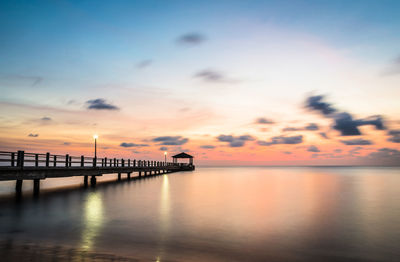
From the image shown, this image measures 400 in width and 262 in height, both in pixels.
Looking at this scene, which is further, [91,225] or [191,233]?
[91,225]

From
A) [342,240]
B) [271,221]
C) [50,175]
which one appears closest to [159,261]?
[342,240]

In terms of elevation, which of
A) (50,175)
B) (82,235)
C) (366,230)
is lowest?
(366,230)

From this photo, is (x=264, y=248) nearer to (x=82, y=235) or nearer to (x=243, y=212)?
(x=82, y=235)

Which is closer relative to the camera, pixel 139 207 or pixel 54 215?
pixel 54 215

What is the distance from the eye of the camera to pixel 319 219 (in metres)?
14.3

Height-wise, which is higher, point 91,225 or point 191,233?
point 91,225

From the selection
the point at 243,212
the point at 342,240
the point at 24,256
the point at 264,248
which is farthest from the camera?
the point at 243,212

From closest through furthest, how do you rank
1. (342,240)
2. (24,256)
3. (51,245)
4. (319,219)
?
(24,256)
(51,245)
(342,240)
(319,219)

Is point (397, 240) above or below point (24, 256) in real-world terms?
below

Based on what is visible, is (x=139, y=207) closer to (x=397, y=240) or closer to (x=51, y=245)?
(x=51, y=245)

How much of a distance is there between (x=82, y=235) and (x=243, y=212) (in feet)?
30.4

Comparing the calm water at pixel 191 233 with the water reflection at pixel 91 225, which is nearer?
the calm water at pixel 191 233

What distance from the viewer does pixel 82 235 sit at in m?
9.35

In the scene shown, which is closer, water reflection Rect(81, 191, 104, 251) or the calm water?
the calm water
